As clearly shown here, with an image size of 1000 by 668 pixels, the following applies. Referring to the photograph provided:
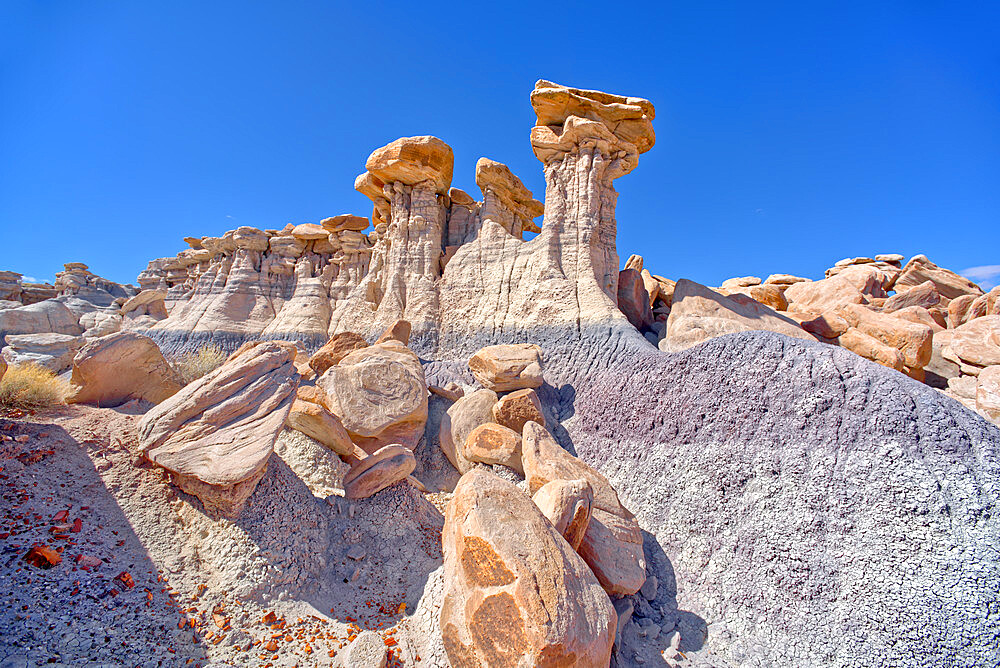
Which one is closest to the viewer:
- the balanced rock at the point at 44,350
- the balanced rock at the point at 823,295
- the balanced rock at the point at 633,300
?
the balanced rock at the point at 633,300

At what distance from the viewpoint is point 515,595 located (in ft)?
9.62

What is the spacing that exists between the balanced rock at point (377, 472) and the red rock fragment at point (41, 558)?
2.44 meters

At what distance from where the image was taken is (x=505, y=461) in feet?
20.8

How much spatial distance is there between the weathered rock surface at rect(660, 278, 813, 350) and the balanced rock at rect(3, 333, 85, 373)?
13.6 meters

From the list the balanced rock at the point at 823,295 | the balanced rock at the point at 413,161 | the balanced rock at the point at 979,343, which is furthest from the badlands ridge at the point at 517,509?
the balanced rock at the point at 413,161

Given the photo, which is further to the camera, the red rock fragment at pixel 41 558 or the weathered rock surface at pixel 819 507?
the weathered rock surface at pixel 819 507

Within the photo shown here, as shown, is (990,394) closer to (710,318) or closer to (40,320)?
(710,318)

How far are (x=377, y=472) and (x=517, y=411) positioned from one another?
7.88 ft

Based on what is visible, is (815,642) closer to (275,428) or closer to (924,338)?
(275,428)

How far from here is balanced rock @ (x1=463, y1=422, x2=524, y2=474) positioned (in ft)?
20.8

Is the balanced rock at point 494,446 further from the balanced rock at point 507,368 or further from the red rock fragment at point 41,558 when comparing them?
the red rock fragment at point 41,558

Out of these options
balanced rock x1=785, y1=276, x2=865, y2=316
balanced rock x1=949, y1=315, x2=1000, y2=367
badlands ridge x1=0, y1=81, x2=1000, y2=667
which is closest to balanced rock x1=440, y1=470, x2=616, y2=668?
badlands ridge x1=0, y1=81, x2=1000, y2=667

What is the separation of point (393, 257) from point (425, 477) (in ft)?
23.1

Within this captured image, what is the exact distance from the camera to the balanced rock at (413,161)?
11711 millimetres
